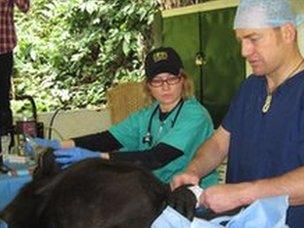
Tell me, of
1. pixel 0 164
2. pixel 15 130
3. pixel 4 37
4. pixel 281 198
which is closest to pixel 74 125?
pixel 4 37

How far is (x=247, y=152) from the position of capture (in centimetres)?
165

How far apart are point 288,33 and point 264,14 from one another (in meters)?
0.08

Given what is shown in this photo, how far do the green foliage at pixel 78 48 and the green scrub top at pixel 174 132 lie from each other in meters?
3.16

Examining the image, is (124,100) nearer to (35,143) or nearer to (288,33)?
(35,143)

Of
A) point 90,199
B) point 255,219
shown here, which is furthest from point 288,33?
point 90,199

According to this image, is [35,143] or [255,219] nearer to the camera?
[255,219]

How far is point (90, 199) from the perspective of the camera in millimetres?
606

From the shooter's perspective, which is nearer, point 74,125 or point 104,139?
point 104,139

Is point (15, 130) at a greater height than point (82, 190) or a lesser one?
lesser

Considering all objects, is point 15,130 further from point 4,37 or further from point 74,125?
Answer: point 74,125

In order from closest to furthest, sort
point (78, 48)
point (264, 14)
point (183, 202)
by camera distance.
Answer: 1. point (183, 202)
2. point (264, 14)
3. point (78, 48)

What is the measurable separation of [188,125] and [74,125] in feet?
8.88

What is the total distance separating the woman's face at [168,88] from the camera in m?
2.52

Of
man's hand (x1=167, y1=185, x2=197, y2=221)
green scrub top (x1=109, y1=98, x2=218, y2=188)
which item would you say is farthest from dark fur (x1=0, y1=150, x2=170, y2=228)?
green scrub top (x1=109, y1=98, x2=218, y2=188)
